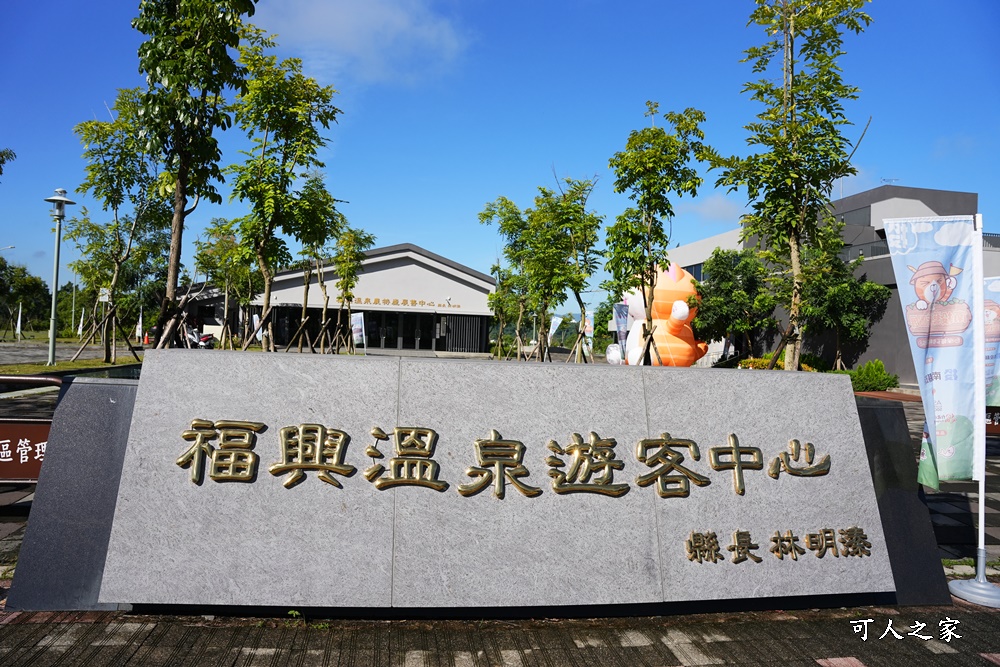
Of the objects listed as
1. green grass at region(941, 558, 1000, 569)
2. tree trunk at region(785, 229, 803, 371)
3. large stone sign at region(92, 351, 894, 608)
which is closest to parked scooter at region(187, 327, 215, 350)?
tree trunk at region(785, 229, 803, 371)

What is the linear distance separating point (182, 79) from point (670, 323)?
17.2 m

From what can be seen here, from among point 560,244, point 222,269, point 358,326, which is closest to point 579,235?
point 560,244

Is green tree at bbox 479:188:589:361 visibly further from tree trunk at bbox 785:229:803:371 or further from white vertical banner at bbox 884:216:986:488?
white vertical banner at bbox 884:216:986:488

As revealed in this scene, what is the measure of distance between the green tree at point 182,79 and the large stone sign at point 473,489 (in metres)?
3.00

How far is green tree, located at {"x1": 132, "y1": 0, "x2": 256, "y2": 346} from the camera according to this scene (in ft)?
20.7

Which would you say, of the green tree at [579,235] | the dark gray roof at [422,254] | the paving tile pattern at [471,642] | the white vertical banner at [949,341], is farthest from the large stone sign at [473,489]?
the dark gray roof at [422,254]

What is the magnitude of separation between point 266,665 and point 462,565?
119 cm

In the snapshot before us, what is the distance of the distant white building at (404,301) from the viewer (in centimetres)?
3497

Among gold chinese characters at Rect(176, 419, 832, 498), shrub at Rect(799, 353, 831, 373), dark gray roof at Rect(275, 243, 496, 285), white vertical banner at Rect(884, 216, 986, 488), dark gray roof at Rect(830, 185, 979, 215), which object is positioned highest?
dark gray roof at Rect(830, 185, 979, 215)

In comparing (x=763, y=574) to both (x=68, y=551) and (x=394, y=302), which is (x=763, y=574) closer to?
(x=68, y=551)

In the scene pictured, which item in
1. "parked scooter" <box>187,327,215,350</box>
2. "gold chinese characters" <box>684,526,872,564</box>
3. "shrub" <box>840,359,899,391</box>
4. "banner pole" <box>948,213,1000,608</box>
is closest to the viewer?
"gold chinese characters" <box>684,526,872,564</box>

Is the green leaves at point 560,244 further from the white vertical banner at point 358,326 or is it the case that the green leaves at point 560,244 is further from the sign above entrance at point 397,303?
the sign above entrance at point 397,303

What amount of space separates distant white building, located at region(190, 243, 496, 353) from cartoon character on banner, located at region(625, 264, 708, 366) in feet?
52.3

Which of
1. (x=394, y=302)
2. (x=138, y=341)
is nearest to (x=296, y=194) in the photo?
(x=394, y=302)
